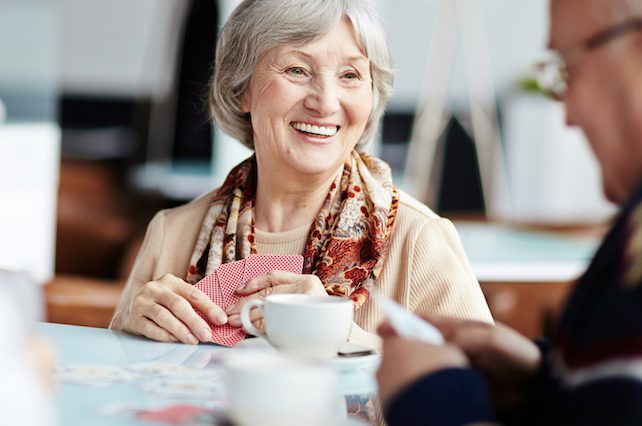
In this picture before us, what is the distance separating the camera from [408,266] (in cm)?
185

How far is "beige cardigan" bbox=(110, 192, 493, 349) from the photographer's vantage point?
5.84 feet

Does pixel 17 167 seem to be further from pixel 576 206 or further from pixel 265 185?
pixel 576 206

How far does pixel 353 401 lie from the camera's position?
1.27 meters

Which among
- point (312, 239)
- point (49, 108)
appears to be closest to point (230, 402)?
point (312, 239)

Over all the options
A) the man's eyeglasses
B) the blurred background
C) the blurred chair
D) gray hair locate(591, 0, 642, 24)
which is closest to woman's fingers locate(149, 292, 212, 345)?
the man's eyeglasses

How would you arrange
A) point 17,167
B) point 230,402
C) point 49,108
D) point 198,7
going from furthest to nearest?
1. point 49,108
2. point 198,7
3. point 17,167
4. point 230,402

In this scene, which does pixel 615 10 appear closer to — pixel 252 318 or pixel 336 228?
pixel 252 318

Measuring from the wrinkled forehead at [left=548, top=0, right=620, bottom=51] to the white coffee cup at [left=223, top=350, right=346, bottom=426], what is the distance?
415 mm

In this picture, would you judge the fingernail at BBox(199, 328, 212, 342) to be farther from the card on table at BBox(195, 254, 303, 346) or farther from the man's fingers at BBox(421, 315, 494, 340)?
the man's fingers at BBox(421, 315, 494, 340)

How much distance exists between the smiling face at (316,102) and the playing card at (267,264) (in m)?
0.29

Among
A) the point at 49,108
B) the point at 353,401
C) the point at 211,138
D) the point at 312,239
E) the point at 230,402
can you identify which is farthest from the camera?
the point at 49,108

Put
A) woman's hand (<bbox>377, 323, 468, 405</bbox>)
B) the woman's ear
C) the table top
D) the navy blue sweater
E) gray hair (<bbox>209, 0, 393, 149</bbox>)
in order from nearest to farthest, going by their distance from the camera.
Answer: the navy blue sweater < woman's hand (<bbox>377, 323, 468, 405</bbox>) < the table top < gray hair (<bbox>209, 0, 393, 149</bbox>) < the woman's ear

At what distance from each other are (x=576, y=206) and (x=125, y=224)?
3430 mm

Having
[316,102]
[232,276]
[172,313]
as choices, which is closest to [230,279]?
[232,276]
